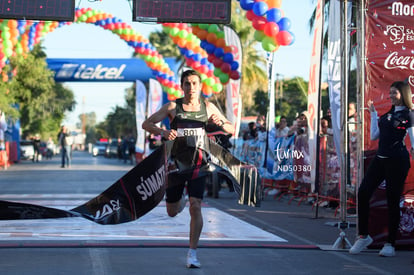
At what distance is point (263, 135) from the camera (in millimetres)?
17656

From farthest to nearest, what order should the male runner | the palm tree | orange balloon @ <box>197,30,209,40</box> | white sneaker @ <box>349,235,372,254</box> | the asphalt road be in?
1. the palm tree
2. orange balloon @ <box>197,30,209,40</box>
3. white sneaker @ <box>349,235,372,254</box>
4. the male runner
5. the asphalt road

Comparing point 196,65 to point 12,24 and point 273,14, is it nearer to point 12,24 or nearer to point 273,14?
point 12,24

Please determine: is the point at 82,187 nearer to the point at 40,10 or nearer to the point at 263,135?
the point at 263,135

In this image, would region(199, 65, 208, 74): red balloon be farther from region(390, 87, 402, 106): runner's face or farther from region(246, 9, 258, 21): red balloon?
region(390, 87, 402, 106): runner's face

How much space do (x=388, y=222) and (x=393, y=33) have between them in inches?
88.8

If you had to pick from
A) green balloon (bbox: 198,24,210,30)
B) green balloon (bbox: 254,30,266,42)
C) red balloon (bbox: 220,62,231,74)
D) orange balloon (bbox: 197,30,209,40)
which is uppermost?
green balloon (bbox: 198,24,210,30)

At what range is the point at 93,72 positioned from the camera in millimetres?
38281

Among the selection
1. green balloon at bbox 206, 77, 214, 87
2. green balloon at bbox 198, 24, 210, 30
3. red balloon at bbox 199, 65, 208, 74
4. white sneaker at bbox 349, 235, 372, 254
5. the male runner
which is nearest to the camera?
the male runner

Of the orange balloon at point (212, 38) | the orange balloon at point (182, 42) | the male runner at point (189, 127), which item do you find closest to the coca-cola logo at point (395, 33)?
the male runner at point (189, 127)

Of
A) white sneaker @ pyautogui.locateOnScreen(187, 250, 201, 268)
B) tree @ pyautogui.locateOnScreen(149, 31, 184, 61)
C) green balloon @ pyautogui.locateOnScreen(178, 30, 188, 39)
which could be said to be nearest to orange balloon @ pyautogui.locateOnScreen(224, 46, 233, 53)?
green balloon @ pyautogui.locateOnScreen(178, 30, 188, 39)

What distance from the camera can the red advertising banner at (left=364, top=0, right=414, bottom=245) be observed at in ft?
27.4

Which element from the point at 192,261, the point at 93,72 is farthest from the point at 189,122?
the point at 93,72

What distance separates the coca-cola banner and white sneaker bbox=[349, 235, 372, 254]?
0.87m

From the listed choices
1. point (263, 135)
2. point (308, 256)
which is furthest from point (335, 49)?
point (263, 135)
